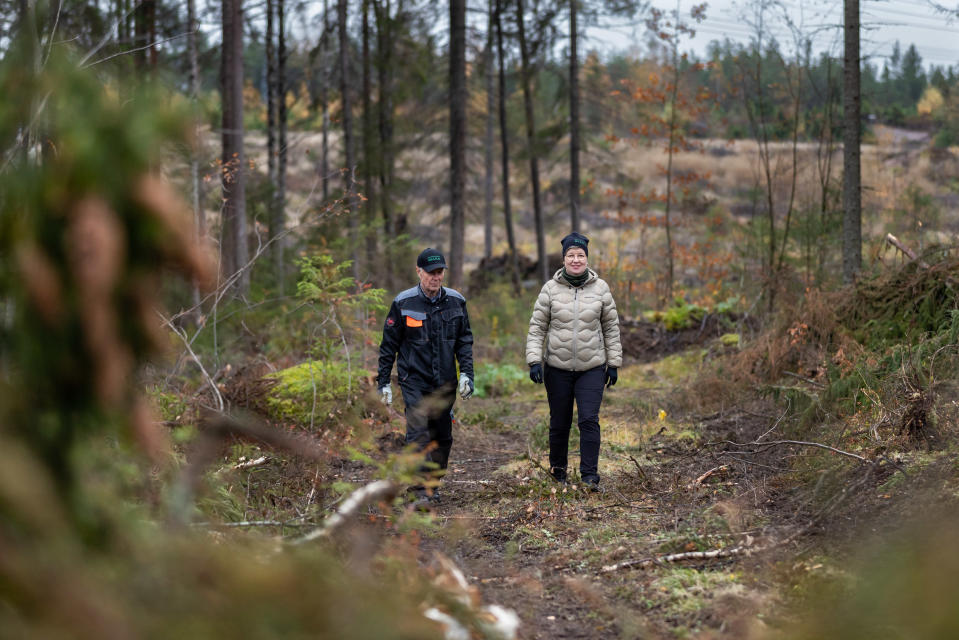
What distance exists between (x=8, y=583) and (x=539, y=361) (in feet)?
18.2

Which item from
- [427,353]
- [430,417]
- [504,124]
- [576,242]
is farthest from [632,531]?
[504,124]

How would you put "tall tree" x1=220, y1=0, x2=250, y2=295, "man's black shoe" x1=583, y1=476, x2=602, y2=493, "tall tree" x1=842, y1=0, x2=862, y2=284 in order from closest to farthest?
"man's black shoe" x1=583, y1=476, x2=602, y2=493 → "tall tree" x1=842, y1=0, x2=862, y2=284 → "tall tree" x1=220, y1=0, x2=250, y2=295

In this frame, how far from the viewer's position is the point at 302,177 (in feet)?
185

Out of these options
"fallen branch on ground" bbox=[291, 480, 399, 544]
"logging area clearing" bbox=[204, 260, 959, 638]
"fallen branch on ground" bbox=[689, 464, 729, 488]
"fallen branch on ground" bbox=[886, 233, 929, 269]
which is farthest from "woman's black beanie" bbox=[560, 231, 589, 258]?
"fallen branch on ground" bbox=[886, 233, 929, 269]

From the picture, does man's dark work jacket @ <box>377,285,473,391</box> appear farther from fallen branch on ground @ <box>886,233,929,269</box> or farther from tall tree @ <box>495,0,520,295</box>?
tall tree @ <box>495,0,520,295</box>

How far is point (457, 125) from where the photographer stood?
1731 cm

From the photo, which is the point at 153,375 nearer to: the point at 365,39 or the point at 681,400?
the point at 681,400

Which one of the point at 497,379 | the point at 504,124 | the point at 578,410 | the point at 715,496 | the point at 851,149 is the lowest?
the point at 497,379

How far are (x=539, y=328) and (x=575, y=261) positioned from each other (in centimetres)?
70

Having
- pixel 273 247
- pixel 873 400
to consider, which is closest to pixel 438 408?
pixel 873 400

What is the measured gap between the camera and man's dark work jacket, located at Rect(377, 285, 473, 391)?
6.99 m

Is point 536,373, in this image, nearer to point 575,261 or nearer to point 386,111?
point 575,261

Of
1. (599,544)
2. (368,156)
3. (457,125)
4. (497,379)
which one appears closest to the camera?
(599,544)

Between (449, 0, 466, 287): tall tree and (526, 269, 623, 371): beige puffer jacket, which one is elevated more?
(449, 0, 466, 287): tall tree
